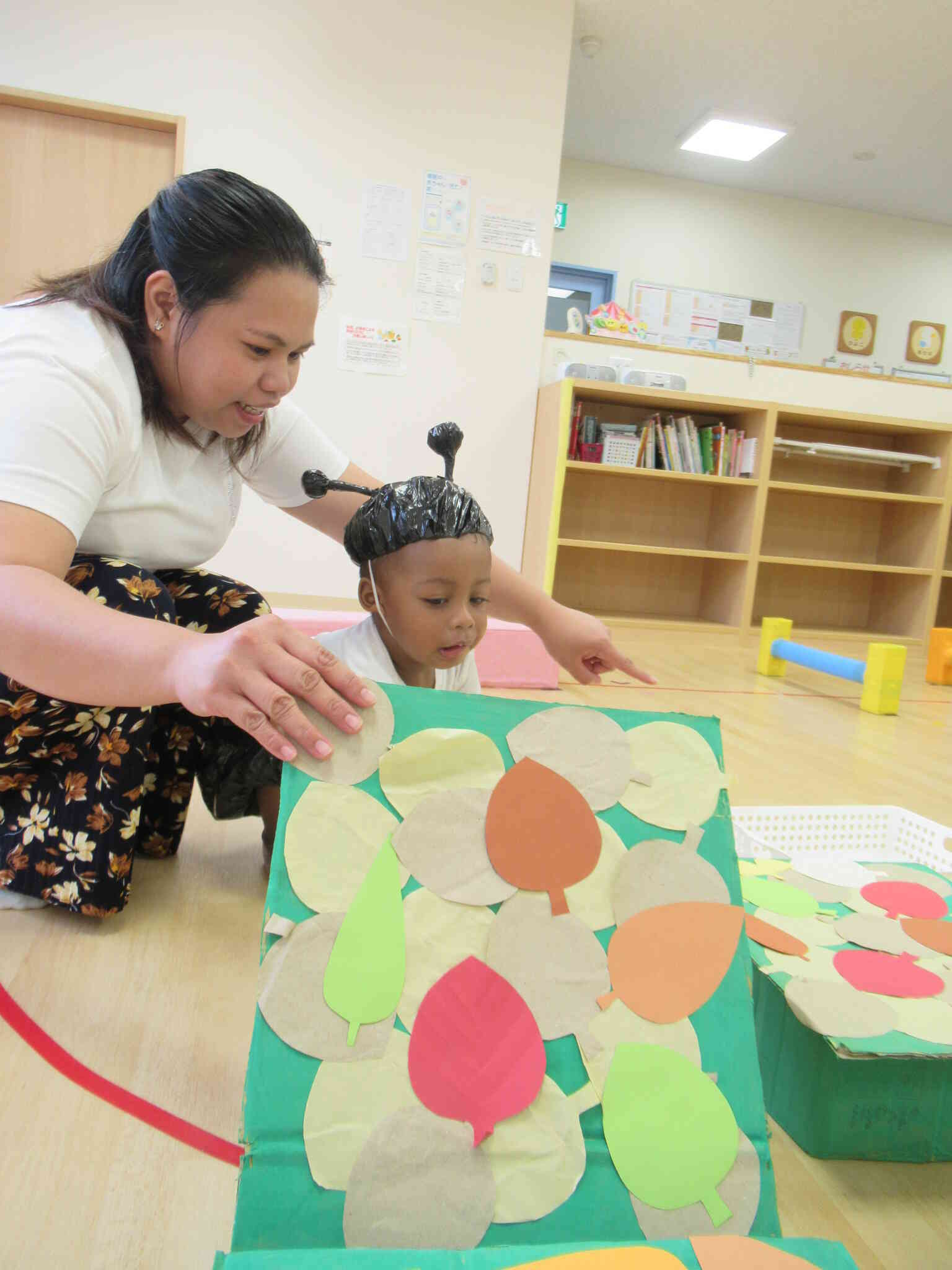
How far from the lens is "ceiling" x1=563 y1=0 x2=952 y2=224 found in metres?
3.35

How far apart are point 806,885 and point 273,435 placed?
0.82 metres

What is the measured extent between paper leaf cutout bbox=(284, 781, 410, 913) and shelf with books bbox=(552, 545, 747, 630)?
3.30 m

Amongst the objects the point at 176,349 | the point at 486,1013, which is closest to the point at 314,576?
the point at 176,349

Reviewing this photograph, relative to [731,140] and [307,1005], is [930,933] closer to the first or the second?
[307,1005]

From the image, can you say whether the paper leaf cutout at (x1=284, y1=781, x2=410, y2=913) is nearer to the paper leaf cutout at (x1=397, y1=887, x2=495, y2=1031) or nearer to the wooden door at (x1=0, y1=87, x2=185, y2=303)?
the paper leaf cutout at (x1=397, y1=887, x2=495, y2=1031)

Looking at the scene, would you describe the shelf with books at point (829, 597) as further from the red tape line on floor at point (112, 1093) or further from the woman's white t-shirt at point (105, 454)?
the red tape line on floor at point (112, 1093)

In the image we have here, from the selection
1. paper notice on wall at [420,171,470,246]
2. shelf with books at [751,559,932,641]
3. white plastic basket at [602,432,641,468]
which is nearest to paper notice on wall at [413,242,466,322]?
paper notice on wall at [420,171,470,246]

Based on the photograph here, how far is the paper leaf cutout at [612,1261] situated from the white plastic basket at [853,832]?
2.50 feet

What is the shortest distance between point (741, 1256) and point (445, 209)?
3.33 meters

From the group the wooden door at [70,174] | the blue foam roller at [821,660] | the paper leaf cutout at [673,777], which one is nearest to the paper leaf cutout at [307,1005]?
the paper leaf cutout at [673,777]

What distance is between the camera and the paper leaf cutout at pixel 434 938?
0.52 m

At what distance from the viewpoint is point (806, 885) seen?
2.82 ft

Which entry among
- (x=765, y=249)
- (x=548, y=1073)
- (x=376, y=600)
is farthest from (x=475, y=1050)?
(x=765, y=249)

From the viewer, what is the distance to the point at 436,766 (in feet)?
1.91
